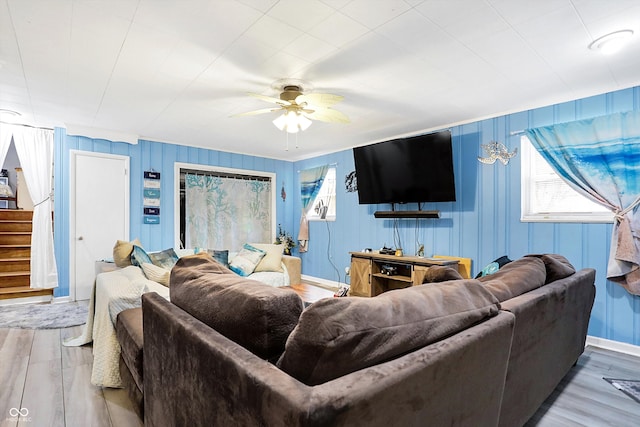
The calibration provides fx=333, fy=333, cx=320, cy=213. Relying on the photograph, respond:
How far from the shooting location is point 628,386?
92.4 inches

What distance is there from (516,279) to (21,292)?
5.85 meters

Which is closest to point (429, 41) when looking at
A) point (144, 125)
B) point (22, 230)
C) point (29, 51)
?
point (29, 51)

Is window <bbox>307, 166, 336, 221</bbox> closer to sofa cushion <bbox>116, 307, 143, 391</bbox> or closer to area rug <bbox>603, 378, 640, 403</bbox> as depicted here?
sofa cushion <bbox>116, 307, 143, 391</bbox>

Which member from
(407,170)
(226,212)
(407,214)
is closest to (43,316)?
(226,212)

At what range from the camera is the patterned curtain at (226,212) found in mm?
5488

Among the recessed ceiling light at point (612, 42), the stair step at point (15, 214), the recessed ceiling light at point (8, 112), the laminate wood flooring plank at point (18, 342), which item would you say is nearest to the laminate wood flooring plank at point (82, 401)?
the laminate wood flooring plank at point (18, 342)

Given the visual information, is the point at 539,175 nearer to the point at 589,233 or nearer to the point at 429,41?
the point at 589,233

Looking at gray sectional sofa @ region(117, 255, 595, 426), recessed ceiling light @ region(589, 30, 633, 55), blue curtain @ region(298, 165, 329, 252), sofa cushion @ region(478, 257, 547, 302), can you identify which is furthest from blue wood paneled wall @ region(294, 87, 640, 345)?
gray sectional sofa @ region(117, 255, 595, 426)

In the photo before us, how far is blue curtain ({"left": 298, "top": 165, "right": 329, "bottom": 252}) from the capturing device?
19.7 feet

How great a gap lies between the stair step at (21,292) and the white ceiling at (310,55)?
2408 millimetres

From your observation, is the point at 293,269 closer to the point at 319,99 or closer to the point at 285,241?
the point at 285,241

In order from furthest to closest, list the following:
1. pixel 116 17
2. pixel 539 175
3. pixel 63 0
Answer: pixel 539 175, pixel 116 17, pixel 63 0

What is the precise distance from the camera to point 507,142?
372 cm

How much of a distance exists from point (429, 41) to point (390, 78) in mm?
615
